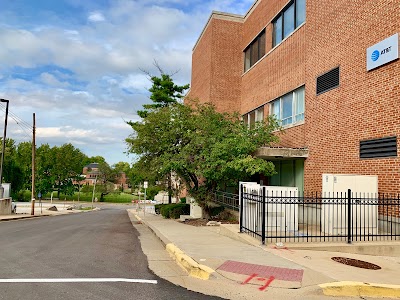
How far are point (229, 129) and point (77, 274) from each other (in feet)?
44.7

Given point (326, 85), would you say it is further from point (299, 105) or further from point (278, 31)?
point (278, 31)

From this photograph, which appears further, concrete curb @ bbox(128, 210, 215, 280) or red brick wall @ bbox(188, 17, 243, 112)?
red brick wall @ bbox(188, 17, 243, 112)

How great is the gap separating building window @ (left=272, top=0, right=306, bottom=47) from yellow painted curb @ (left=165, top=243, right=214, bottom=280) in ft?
45.1

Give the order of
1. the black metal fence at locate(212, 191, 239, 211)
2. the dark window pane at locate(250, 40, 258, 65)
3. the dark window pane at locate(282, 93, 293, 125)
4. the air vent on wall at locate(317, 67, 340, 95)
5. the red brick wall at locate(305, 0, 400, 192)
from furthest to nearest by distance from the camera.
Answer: the dark window pane at locate(250, 40, 258, 65) < the black metal fence at locate(212, 191, 239, 211) < the dark window pane at locate(282, 93, 293, 125) < the air vent on wall at locate(317, 67, 340, 95) < the red brick wall at locate(305, 0, 400, 192)

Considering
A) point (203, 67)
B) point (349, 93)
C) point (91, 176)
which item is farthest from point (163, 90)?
point (91, 176)

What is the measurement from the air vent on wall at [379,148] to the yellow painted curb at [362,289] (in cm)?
633

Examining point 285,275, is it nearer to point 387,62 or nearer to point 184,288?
point 184,288

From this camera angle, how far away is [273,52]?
21.6m

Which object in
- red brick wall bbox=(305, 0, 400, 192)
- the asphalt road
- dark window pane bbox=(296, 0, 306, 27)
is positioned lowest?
the asphalt road

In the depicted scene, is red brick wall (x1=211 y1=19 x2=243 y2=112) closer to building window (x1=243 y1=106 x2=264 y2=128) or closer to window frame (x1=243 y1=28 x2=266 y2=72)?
window frame (x1=243 y1=28 x2=266 y2=72)

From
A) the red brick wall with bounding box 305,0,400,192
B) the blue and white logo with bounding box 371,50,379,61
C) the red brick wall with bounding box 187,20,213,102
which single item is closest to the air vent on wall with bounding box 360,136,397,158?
the red brick wall with bounding box 305,0,400,192

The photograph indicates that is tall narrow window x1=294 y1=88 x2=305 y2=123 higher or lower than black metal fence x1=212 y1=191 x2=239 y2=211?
higher

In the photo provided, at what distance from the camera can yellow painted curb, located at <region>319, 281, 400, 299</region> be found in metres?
6.48

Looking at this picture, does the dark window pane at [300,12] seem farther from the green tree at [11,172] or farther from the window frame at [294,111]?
the green tree at [11,172]
